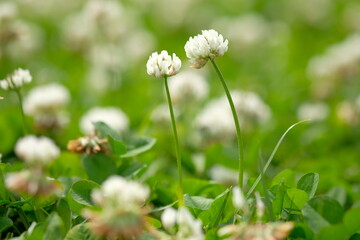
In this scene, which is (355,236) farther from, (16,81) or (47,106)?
(47,106)

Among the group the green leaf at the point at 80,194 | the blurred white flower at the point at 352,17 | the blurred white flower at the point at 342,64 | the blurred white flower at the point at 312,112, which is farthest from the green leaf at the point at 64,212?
the blurred white flower at the point at 352,17

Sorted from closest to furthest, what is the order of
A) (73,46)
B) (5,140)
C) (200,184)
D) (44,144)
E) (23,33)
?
1. (44,144)
2. (200,184)
3. (5,140)
4. (23,33)
5. (73,46)

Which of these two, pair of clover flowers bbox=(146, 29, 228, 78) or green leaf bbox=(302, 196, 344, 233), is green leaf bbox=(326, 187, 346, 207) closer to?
green leaf bbox=(302, 196, 344, 233)

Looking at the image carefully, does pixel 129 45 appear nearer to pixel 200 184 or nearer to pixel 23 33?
pixel 23 33

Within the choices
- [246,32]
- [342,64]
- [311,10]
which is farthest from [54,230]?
[311,10]

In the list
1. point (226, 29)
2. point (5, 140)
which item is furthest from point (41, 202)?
point (226, 29)

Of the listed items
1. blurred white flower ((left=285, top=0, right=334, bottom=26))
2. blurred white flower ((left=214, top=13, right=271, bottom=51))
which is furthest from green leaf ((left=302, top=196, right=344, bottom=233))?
blurred white flower ((left=285, top=0, right=334, bottom=26))
